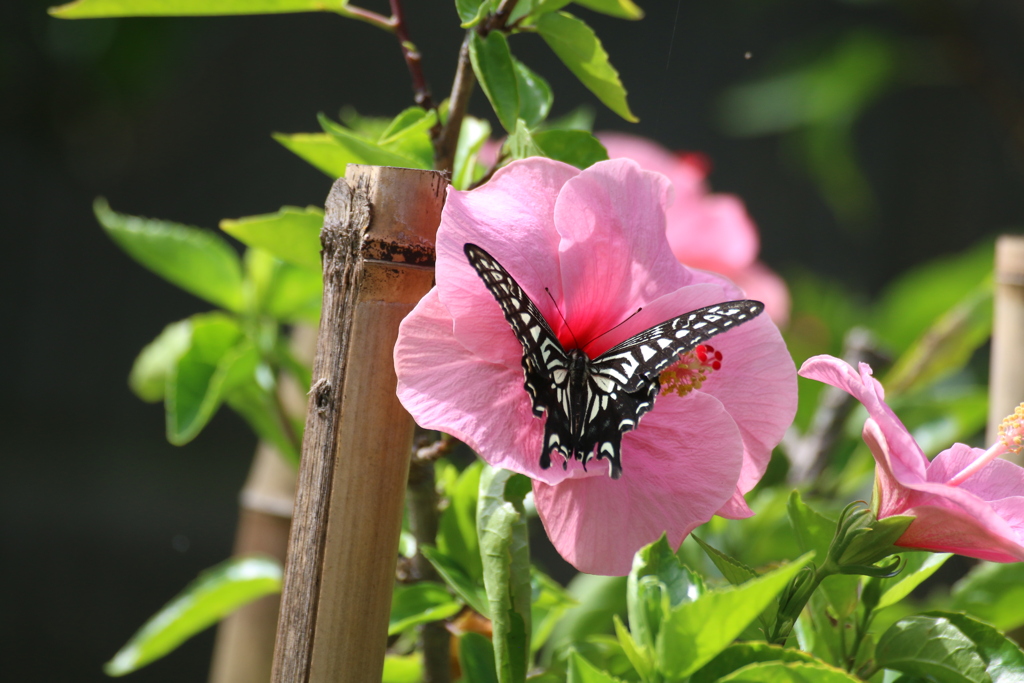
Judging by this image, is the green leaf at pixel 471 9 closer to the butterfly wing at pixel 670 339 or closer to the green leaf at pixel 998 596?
the butterfly wing at pixel 670 339

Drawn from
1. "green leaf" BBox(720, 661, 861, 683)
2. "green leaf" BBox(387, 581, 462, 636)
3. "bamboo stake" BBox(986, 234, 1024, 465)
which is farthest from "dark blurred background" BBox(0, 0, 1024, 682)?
"green leaf" BBox(720, 661, 861, 683)

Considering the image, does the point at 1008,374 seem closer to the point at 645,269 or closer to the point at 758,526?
the point at 758,526

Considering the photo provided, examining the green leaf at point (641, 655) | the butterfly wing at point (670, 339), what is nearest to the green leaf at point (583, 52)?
the butterfly wing at point (670, 339)

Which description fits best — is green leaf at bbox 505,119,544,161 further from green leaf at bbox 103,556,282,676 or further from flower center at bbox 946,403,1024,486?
green leaf at bbox 103,556,282,676

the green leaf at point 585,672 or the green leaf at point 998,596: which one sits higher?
the green leaf at point 998,596

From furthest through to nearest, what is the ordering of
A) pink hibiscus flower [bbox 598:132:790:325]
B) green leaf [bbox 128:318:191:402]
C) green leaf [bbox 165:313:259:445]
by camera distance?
pink hibiscus flower [bbox 598:132:790:325] < green leaf [bbox 128:318:191:402] < green leaf [bbox 165:313:259:445]

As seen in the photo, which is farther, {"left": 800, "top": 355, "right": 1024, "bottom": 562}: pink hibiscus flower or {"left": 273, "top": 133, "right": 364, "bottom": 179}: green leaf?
{"left": 273, "top": 133, "right": 364, "bottom": 179}: green leaf
